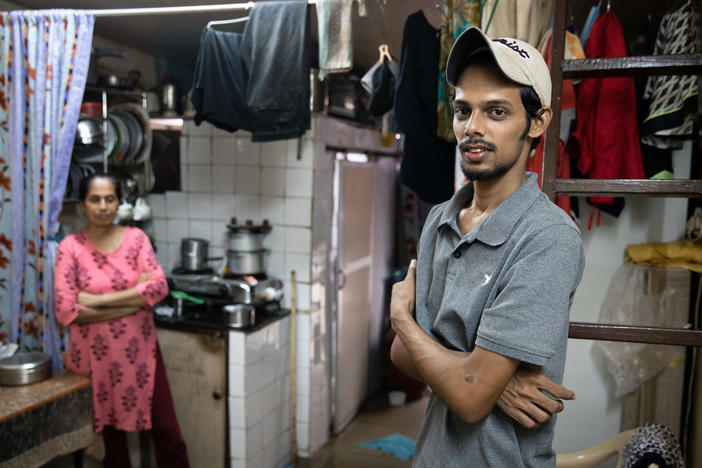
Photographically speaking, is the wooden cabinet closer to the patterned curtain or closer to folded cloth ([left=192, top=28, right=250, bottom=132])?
the patterned curtain

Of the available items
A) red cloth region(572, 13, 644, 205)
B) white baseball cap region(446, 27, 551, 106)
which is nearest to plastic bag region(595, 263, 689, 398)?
red cloth region(572, 13, 644, 205)

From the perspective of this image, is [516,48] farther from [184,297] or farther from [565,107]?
[184,297]

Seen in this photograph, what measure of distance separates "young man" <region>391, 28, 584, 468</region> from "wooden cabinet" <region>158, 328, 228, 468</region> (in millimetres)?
2098

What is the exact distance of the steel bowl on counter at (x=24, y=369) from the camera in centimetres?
221

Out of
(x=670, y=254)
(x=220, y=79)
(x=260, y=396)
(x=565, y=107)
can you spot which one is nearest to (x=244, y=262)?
(x=260, y=396)

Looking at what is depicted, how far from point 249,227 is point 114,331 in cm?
105

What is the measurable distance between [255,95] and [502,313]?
1.78 metres

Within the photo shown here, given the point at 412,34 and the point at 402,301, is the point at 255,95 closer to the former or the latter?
the point at 412,34

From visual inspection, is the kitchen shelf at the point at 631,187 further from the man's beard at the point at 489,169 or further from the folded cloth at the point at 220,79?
the folded cloth at the point at 220,79

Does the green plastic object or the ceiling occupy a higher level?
the ceiling

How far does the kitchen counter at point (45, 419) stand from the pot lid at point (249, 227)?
1.32 metres

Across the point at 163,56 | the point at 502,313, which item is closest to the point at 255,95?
the point at 502,313

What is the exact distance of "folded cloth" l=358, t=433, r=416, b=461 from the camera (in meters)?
3.66

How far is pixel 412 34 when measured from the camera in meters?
2.25
